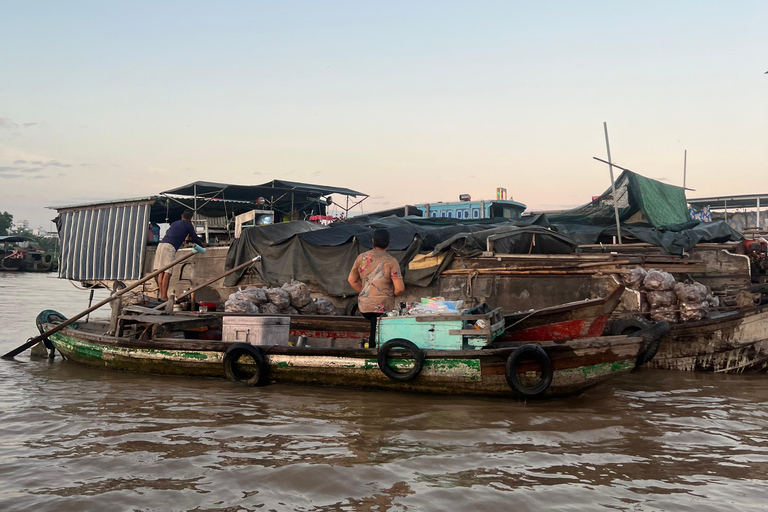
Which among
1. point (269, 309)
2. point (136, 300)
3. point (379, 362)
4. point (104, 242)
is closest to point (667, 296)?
point (379, 362)

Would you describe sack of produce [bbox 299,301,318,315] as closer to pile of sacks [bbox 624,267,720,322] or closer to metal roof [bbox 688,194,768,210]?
pile of sacks [bbox 624,267,720,322]

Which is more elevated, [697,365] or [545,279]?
[545,279]

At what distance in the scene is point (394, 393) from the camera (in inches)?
247

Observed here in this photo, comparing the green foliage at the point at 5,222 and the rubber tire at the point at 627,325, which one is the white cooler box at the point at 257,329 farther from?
the green foliage at the point at 5,222

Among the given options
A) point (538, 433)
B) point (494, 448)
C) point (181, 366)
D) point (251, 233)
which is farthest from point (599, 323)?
point (251, 233)

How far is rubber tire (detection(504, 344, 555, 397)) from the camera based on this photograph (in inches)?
221

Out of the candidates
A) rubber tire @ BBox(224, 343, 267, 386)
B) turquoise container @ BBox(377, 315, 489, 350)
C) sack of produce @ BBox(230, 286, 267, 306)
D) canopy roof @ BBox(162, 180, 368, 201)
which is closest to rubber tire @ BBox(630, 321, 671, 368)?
turquoise container @ BBox(377, 315, 489, 350)

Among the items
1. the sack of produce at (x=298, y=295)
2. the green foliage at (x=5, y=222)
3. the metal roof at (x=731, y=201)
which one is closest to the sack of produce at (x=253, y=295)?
the sack of produce at (x=298, y=295)

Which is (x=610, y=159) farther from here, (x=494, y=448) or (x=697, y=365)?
(x=494, y=448)

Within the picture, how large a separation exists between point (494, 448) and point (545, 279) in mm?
5618

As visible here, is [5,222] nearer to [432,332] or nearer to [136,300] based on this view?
[136,300]

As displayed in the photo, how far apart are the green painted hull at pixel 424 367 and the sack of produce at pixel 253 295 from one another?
7.03 ft

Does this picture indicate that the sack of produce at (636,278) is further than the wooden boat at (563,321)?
Yes

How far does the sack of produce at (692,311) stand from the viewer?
816cm
